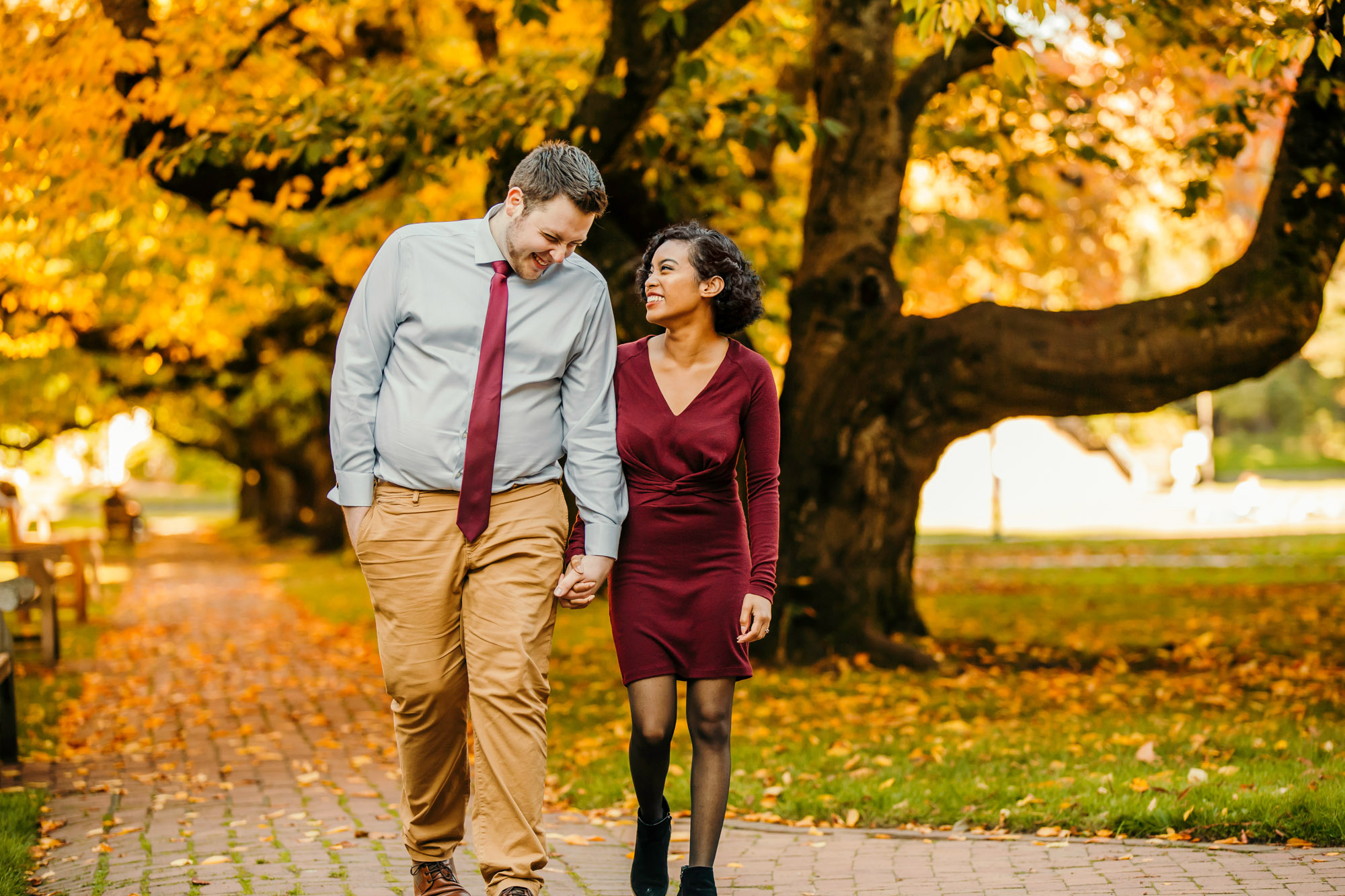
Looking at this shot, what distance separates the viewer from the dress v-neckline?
13.1 ft

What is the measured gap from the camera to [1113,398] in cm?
922

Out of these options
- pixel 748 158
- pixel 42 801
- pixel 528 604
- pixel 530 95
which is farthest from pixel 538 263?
pixel 748 158

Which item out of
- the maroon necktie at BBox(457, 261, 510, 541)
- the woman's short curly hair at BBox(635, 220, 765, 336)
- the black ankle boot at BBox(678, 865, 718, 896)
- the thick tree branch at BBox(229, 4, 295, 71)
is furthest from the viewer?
the thick tree branch at BBox(229, 4, 295, 71)

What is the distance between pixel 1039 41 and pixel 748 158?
3.09 m

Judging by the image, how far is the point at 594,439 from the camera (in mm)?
3881

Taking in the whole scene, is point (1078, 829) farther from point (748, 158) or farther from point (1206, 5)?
point (748, 158)

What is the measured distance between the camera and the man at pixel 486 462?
373cm

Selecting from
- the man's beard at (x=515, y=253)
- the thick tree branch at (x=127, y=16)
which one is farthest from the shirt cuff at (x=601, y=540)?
the thick tree branch at (x=127, y=16)

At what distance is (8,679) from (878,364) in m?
5.90

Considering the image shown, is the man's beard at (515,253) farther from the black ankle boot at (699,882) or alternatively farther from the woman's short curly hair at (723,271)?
the black ankle boot at (699,882)

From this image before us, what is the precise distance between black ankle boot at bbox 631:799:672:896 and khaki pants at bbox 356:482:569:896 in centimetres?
46

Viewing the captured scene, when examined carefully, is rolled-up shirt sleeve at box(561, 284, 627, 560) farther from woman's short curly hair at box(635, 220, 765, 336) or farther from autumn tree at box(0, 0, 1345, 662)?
autumn tree at box(0, 0, 1345, 662)

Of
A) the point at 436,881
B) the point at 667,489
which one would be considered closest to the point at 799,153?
the point at 667,489

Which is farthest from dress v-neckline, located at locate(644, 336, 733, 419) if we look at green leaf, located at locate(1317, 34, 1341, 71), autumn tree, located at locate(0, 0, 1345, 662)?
green leaf, located at locate(1317, 34, 1341, 71)
